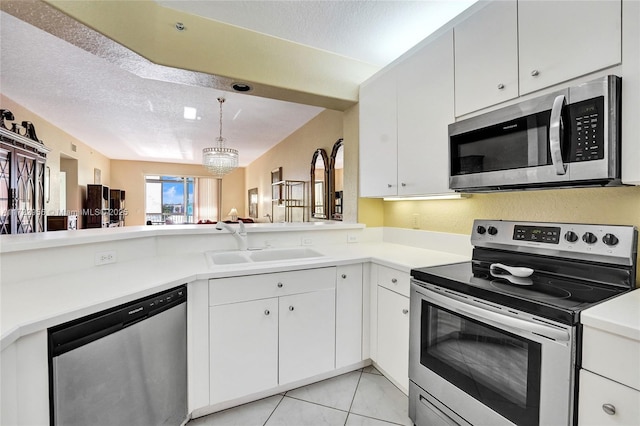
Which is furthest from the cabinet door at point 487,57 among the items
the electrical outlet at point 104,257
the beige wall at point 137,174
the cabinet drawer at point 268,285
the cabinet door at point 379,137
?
the beige wall at point 137,174

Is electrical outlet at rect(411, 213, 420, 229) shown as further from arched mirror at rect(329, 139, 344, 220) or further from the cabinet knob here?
the cabinet knob

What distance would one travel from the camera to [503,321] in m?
1.10

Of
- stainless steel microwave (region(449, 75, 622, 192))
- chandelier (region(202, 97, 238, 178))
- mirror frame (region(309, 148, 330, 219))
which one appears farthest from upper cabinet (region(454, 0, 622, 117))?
chandelier (region(202, 97, 238, 178))

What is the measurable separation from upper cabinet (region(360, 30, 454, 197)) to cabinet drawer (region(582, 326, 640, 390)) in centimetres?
103

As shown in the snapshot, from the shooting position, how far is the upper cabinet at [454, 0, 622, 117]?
1097 mm

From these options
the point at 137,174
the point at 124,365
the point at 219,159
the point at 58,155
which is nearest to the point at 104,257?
the point at 124,365

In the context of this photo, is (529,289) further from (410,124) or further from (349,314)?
(410,124)

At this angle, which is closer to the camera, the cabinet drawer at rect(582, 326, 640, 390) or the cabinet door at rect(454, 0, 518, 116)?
the cabinet drawer at rect(582, 326, 640, 390)

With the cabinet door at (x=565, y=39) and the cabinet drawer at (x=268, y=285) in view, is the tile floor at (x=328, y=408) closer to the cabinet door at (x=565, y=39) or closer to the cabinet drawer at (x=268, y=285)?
the cabinet drawer at (x=268, y=285)

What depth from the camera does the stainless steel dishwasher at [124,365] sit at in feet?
3.25

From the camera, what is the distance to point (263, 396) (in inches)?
69.4

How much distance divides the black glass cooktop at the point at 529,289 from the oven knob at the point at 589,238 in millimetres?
182

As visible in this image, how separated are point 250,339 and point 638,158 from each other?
1931 millimetres

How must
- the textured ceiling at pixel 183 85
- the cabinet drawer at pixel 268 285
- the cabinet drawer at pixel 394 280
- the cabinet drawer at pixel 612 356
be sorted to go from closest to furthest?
the cabinet drawer at pixel 612 356
the cabinet drawer at pixel 268 285
the cabinet drawer at pixel 394 280
the textured ceiling at pixel 183 85
